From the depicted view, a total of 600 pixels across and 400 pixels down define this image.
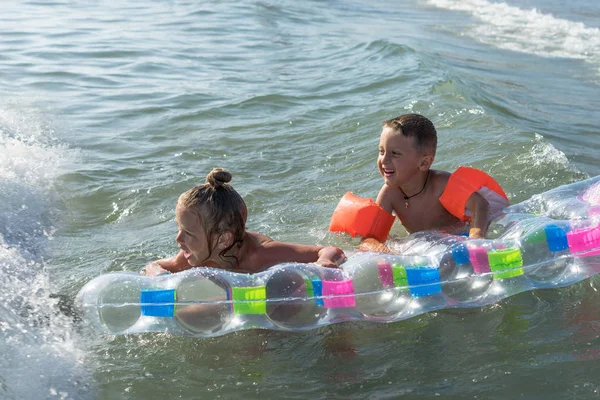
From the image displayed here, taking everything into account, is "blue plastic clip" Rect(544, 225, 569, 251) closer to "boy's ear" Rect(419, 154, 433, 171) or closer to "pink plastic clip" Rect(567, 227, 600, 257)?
"pink plastic clip" Rect(567, 227, 600, 257)

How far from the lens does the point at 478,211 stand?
5203mm

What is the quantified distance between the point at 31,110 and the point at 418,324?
6307 mm

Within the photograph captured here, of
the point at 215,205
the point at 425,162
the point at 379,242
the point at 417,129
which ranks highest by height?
the point at 417,129

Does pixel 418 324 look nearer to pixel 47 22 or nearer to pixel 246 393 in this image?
pixel 246 393

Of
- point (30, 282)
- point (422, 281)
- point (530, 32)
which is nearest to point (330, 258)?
point (422, 281)

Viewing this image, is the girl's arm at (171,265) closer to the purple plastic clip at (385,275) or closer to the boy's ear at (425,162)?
the purple plastic clip at (385,275)

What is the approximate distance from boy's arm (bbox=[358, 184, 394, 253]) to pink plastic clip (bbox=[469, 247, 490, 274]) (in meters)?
0.85

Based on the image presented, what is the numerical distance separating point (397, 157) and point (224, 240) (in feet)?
4.94

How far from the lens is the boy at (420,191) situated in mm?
5215

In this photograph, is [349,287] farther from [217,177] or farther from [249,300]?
[217,177]

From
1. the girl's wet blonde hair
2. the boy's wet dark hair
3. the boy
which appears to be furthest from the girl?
the boy's wet dark hair

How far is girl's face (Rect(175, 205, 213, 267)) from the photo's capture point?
13.5ft

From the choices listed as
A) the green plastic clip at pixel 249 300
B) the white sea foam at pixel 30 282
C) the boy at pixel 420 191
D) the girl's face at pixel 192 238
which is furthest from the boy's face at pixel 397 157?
the white sea foam at pixel 30 282

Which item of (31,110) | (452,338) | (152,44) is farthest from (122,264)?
(152,44)
